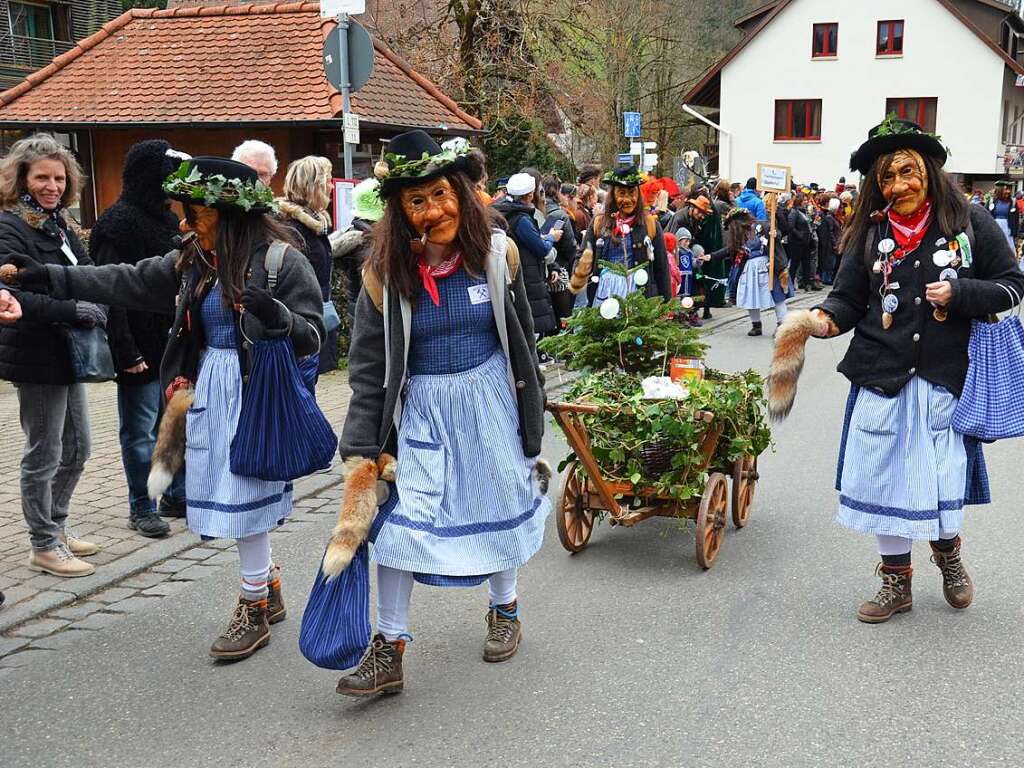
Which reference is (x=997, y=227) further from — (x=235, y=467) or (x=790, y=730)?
(x=235, y=467)

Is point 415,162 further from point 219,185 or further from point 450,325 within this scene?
point 219,185

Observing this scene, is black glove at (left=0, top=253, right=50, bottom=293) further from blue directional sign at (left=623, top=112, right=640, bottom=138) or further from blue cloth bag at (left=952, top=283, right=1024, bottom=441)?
blue directional sign at (left=623, top=112, right=640, bottom=138)

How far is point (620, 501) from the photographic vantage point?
5.64 m

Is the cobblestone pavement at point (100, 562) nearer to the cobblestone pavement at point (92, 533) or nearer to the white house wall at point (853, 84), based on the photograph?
the cobblestone pavement at point (92, 533)

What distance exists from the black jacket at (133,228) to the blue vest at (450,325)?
7.78 feet

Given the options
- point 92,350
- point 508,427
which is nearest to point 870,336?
point 508,427

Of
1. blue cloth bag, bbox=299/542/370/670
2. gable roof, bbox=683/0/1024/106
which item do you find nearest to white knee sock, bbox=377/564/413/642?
blue cloth bag, bbox=299/542/370/670

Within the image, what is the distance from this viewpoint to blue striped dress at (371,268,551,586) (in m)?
3.84

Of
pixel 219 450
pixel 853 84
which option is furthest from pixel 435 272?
pixel 853 84

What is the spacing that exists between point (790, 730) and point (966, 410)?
154 cm

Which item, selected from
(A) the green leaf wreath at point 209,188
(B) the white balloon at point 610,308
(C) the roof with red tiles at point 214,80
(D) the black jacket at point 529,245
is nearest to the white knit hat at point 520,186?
(D) the black jacket at point 529,245

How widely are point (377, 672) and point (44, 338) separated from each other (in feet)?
7.89

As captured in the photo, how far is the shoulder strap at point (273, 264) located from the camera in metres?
4.18

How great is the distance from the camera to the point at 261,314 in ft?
12.8
